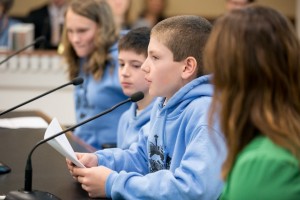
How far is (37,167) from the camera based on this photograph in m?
2.47

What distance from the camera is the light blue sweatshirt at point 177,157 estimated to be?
1.91 m

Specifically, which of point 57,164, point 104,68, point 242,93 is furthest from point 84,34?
point 242,93

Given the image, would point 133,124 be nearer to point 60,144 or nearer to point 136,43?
point 136,43

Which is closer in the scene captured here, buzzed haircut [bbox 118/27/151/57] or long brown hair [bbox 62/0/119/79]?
buzzed haircut [bbox 118/27/151/57]

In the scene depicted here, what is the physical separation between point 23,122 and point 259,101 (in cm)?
223

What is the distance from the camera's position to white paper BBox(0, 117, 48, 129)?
11.3 feet

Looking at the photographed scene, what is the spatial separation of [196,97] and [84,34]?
1.71 metres

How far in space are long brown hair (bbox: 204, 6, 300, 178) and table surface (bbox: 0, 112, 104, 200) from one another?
0.72 meters

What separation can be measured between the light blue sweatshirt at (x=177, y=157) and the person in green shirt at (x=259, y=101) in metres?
0.31

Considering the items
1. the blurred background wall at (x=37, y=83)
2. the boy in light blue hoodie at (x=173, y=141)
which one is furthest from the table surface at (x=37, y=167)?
the blurred background wall at (x=37, y=83)

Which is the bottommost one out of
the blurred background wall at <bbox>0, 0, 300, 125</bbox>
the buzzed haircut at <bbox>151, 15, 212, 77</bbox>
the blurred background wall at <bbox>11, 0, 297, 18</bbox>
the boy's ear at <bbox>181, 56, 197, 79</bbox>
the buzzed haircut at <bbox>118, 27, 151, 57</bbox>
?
the blurred background wall at <bbox>0, 0, 300, 125</bbox>

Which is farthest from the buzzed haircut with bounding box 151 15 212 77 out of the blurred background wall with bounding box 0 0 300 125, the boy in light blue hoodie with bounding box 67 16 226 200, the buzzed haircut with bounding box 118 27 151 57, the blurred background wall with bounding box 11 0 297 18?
the blurred background wall with bounding box 11 0 297 18

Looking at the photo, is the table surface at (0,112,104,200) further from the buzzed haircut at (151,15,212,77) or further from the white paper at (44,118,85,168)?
the buzzed haircut at (151,15,212,77)

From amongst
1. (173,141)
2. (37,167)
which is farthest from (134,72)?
(173,141)
